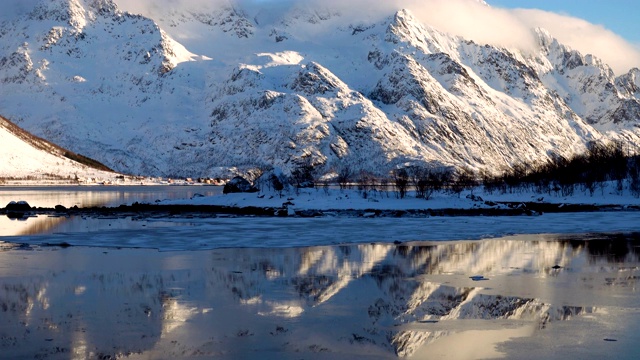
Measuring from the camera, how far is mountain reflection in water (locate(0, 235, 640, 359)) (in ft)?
55.7

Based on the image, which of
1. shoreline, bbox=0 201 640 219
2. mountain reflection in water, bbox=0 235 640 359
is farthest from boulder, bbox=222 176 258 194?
mountain reflection in water, bbox=0 235 640 359

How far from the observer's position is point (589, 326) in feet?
60.7

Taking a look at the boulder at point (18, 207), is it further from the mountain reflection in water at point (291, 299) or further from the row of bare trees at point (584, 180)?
the row of bare trees at point (584, 180)

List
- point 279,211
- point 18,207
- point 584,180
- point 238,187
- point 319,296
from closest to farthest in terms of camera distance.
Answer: point 319,296 → point 279,211 → point 18,207 → point 238,187 → point 584,180

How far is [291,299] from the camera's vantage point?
21.9m

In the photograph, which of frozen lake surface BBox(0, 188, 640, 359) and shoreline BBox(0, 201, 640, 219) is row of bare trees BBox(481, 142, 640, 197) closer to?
shoreline BBox(0, 201, 640, 219)

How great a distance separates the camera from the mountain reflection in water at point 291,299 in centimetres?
1697

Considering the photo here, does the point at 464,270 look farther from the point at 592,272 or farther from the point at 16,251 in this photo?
the point at 16,251

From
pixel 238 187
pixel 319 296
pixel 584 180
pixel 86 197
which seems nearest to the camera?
pixel 319 296

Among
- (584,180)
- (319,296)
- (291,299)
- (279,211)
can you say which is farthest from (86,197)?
(291,299)

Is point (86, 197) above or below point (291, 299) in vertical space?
above

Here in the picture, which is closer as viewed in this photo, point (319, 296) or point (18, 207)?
point (319, 296)

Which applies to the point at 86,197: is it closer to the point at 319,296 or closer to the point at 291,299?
the point at 319,296

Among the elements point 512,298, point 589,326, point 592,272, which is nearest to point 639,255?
point 592,272
